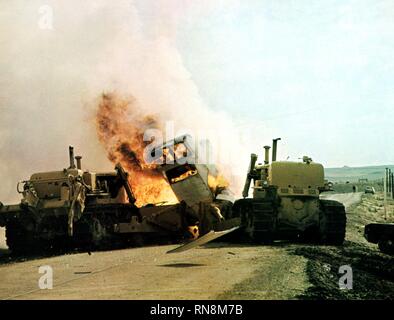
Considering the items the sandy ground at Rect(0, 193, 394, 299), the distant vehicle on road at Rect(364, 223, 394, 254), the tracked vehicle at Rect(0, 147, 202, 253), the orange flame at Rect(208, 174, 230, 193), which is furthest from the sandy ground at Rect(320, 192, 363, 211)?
the sandy ground at Rect(0, 193, 394, 299)

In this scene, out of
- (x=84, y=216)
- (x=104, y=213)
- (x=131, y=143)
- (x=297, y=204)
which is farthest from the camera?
(x=131, y=143)

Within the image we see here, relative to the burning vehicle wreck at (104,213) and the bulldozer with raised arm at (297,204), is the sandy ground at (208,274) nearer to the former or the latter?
the bulldozer with raised arm at (297,204)

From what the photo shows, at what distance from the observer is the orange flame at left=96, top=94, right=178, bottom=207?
23.8 meters

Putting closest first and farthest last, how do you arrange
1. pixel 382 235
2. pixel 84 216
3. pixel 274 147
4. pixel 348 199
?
1. pixel 382 235
2. pixel 84 216
3. pixel 274 147
4. pixel 348 199

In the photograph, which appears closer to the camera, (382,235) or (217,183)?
(382,235)

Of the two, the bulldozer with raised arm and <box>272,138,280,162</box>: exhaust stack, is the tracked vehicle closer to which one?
the bulldozer with raised arm

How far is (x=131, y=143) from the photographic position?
87.2 feet

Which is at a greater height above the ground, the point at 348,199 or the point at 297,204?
the point at 297,204

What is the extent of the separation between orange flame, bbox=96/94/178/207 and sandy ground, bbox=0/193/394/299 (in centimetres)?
470

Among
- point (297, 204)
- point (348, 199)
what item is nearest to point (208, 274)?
point (297, 204)

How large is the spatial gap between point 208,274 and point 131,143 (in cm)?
1430

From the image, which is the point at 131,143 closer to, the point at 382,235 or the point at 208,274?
the point at 382,235

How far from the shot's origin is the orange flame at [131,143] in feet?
78.2
